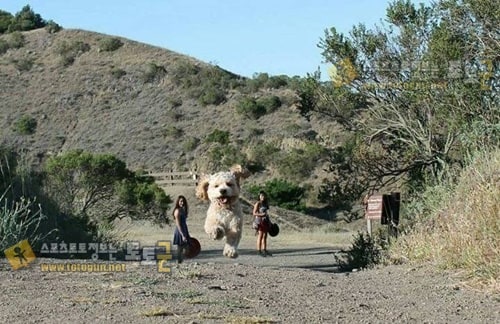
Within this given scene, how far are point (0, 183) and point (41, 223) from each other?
1.33 m

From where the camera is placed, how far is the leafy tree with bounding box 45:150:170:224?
2125cm

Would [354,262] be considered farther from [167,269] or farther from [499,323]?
[499,323]

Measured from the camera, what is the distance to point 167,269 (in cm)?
1197

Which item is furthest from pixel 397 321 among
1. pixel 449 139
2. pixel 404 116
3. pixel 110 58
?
pixel 110 58

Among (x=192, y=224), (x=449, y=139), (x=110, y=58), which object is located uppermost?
(x=110, y=58)

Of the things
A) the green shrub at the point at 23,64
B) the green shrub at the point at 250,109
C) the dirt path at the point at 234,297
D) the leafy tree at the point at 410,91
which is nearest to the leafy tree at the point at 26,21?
the green shrub at the point at 23,64

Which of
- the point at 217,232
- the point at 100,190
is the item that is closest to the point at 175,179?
the point at 100,190

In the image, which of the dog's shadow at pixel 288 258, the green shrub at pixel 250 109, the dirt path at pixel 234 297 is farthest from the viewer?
the green shrub at pixel 250 109

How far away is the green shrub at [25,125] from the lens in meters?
64.6

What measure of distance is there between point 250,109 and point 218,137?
622 cm

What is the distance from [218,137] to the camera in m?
61.5

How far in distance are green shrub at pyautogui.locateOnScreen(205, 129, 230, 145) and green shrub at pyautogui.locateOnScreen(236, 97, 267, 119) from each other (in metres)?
4.82

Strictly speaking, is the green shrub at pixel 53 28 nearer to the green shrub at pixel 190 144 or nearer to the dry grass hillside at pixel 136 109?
the dry grass hillside at pixel 136 109

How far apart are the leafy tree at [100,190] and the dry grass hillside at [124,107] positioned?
21.6 m
